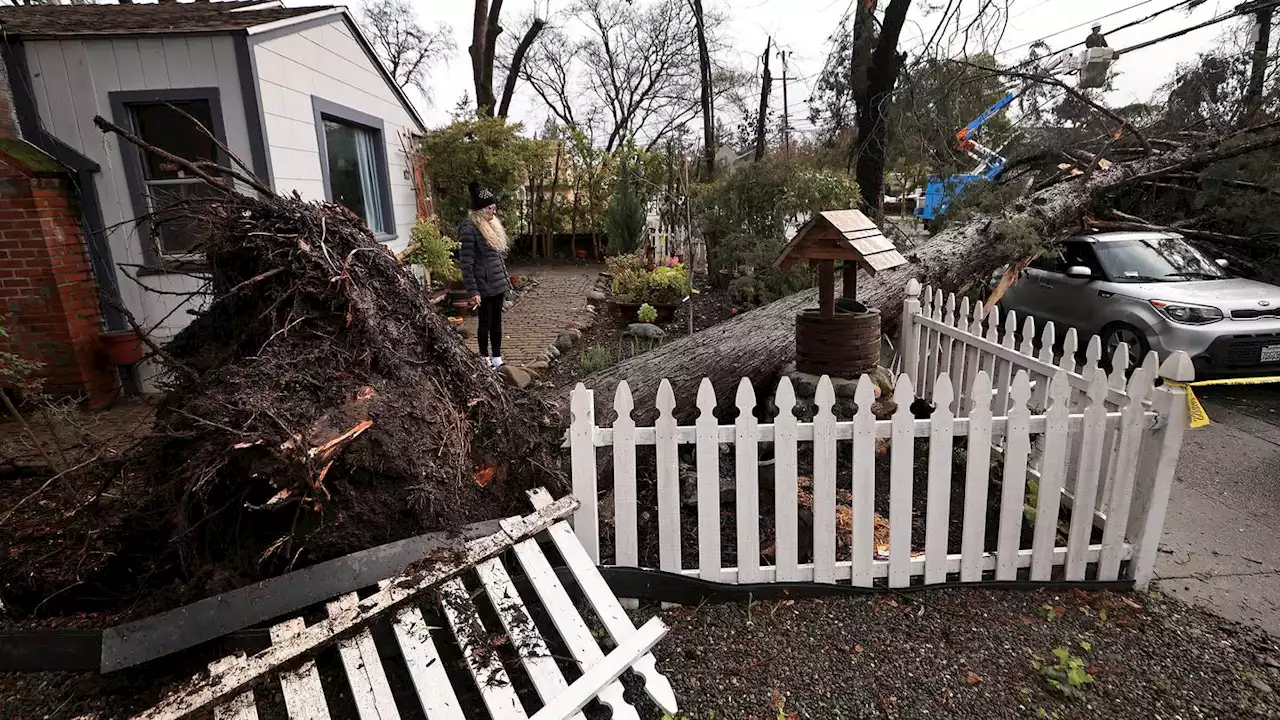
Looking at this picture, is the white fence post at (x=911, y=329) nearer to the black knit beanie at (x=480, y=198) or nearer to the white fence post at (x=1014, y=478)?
the white fence post at (x=1014, y=478)

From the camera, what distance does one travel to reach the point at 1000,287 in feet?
20.8

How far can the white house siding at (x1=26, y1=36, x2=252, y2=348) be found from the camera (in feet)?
16.8

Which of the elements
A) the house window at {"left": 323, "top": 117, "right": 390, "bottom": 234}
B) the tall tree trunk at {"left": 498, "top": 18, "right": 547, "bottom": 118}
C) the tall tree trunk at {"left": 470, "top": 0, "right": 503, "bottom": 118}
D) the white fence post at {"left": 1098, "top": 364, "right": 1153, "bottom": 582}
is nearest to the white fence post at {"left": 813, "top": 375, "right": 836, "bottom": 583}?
the white fence post at {"left": 1098, "top": 364, "right": 1153, "bottom": 582}

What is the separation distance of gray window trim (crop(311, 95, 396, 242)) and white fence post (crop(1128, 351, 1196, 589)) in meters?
6.23

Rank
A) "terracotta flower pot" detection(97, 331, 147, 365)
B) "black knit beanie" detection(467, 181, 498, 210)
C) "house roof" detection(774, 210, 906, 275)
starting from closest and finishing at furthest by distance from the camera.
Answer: "house roof" detection(774, 210, 906, 275) < "terracotta flower pot" detection(97, 331, 147, 365) < "black knit beanie" detection(467, 181, 498, 210)

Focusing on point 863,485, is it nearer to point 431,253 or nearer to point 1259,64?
point 431,253

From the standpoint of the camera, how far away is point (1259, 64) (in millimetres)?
7344

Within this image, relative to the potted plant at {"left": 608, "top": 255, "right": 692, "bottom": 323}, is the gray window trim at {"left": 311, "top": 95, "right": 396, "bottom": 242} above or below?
above

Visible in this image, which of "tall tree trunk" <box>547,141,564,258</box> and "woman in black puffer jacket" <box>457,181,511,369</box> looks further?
"tall tree trunk" <box>547,141,564,258</box>

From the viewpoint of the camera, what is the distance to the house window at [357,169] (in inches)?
282

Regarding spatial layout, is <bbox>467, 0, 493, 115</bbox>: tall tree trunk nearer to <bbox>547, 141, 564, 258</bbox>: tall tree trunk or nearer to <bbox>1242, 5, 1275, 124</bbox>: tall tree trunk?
<bbox>547, 141, 564, 258</bbox>: tall tree trunk

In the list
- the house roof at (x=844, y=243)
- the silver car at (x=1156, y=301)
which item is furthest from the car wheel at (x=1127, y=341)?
the house roof at (x=844, y=243)

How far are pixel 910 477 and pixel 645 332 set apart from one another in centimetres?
503

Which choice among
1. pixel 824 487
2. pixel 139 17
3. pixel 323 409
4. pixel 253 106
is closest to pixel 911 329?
pixel 824 487
